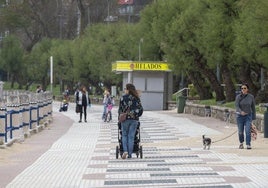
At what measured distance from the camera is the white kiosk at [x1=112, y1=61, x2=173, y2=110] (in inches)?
2082

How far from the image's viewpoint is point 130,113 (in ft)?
56.7

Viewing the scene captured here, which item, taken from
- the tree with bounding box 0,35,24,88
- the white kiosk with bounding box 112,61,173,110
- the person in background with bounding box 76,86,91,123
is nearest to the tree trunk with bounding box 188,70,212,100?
the white kiosk with bounding box 112,61,173,110

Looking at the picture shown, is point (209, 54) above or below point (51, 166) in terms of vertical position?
above

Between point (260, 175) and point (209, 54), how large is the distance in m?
23.1

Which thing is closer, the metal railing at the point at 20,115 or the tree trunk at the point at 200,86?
the metal railing at the point at 20,115

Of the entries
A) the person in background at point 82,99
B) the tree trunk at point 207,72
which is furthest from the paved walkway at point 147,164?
the tree trunk at point 207,72

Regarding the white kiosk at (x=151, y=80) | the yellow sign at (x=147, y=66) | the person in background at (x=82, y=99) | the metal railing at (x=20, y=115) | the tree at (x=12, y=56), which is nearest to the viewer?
the metal railing at (x=20, y=115)

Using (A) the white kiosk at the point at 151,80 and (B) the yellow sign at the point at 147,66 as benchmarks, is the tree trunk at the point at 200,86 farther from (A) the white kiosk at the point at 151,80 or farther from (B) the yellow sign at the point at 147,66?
(A) the white kiosk at the point at 151,80

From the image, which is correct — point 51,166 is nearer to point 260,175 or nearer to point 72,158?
point 72,158

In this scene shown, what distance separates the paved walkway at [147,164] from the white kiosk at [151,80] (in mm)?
26175

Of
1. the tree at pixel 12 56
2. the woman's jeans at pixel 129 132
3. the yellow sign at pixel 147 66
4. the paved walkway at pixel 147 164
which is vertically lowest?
the paved walkway at pixel 147 164

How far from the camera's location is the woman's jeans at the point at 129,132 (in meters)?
17.4

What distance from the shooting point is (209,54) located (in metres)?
36.8

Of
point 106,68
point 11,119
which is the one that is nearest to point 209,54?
point 11,119
